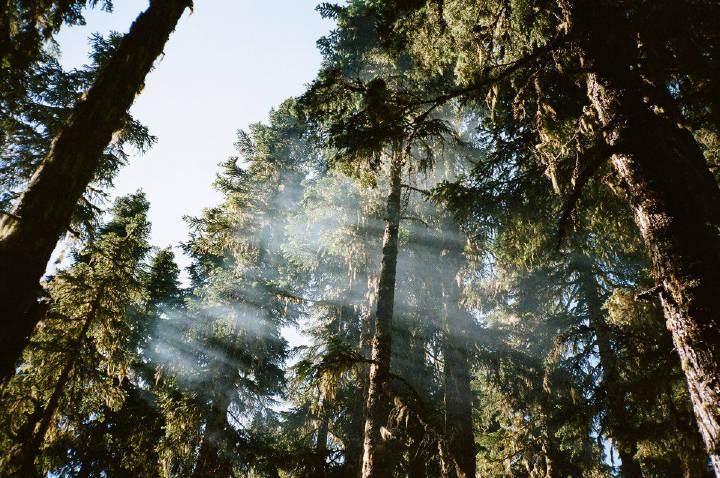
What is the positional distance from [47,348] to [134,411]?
534 centimetres

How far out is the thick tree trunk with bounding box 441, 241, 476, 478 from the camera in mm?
10303

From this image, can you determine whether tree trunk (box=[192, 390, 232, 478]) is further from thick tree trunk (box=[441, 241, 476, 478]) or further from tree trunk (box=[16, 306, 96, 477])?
thick tree trunk (box=[441, 241, 476, 478])

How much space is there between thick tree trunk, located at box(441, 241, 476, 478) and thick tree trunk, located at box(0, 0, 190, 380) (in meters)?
8.40

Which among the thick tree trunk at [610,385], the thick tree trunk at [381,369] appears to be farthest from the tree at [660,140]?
the thick tree trunk at [381,369]

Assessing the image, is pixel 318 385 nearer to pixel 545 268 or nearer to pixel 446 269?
pixel 446 269

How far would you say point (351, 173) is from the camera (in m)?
6.06

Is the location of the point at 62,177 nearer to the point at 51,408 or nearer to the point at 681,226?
the point at 681,226

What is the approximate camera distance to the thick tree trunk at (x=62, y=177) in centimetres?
266

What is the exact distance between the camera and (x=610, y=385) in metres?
6.52

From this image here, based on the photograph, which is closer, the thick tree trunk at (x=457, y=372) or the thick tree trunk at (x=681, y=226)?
the thick tree trunk at (x=681, y=226)

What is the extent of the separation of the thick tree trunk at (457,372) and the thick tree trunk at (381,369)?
7.09 ft

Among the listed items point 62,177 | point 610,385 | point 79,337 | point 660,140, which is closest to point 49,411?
point 79,337

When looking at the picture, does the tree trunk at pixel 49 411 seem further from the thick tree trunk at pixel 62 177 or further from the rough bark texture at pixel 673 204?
the rough bark texture at pixel 673 204

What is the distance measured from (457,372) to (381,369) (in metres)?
5.25
